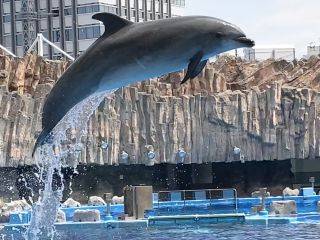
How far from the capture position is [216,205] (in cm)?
1805

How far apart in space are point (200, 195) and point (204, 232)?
191 inches

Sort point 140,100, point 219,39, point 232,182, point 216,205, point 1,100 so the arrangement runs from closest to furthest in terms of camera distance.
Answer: point 219,39 < point 216,205 < point 1,100 < point 140,100 < point 232,182

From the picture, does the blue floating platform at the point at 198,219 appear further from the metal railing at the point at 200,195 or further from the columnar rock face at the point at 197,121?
the columnar rock face at the point at 197,121

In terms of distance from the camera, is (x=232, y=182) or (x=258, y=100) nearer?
(x=258, y=100)

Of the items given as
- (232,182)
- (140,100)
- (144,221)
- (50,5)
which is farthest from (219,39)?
(50,5)

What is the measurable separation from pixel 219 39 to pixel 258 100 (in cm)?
2096

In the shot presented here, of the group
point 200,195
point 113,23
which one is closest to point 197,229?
point 200,195

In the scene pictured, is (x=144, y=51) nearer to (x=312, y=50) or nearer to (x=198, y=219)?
(x=198, y=219)

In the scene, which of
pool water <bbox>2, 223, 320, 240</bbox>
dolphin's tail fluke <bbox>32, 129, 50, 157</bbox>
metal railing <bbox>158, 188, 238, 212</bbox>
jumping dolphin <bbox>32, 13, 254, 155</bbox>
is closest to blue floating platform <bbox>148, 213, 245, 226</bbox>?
pool water <bbox>2, 223, 320, 240</bbox>

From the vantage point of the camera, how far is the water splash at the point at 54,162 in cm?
651

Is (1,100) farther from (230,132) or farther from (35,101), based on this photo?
(230,132)

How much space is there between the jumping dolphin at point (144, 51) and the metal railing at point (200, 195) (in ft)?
41.5

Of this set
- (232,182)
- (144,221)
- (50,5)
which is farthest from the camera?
(50,5)

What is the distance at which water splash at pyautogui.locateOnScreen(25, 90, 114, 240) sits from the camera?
256 inches
